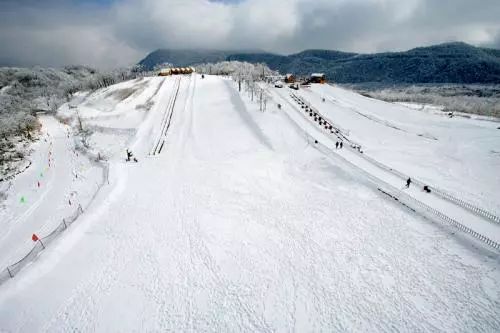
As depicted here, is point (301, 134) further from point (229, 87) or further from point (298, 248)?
point (229, 87)

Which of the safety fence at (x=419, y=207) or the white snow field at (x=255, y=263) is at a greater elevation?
the safety fence at (x=419, y=207)

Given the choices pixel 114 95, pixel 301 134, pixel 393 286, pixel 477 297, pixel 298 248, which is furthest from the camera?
pixel 114 95

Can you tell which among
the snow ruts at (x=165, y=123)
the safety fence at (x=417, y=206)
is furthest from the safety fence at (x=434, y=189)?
the snow ruts at (x=165, y=123)

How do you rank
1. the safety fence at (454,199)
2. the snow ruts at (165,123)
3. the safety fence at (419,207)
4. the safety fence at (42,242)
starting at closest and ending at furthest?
the safety fence at (42,242) < the safety fence at (419,207) < the safety fence at (454,199) < the snow ruts at (165,123)

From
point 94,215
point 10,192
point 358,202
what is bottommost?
point 10,192

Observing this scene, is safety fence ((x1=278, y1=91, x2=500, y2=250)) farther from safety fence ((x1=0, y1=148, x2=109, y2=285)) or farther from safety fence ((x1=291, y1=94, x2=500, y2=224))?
safety fence ((x1=0, y1=148, x2=109, y2=285))

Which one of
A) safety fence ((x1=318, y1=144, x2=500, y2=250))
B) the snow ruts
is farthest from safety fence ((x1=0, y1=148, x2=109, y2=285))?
safety fence ((x1=318, y1=144, x2=500, y2=250))

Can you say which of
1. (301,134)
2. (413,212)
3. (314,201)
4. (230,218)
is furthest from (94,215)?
Result: (301,134)

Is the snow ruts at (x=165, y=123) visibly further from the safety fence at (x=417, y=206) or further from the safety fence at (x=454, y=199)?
the safety fence at (x=454, y=199)
